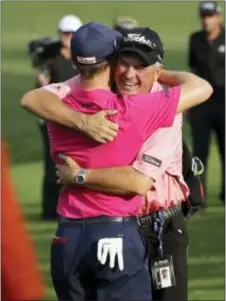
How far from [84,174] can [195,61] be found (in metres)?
7.09

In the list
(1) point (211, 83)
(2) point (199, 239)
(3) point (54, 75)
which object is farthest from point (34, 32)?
(2) point (199, 239)

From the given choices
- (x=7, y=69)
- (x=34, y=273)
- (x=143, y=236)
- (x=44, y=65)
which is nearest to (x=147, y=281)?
(x=143, y=236)

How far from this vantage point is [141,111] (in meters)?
5.60

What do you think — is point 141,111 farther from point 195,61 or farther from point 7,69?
point 7,69

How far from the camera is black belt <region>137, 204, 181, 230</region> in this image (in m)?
5.89

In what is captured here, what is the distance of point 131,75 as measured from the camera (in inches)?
228

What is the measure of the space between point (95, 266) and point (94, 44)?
3.38 ft

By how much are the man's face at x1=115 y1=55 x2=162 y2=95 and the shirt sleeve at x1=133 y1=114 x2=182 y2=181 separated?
249mm

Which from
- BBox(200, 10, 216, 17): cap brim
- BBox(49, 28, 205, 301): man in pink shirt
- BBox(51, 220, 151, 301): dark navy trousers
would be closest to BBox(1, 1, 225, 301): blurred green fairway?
BBox(200, 10, 216, 17): cap brim

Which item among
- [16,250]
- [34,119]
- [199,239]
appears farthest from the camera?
[34,119]

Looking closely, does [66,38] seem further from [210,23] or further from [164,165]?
[164,165]

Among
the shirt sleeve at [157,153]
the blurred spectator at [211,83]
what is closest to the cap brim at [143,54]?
the shirt sleeve at [157,153]

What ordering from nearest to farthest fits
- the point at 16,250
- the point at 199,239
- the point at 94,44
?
1. the point at 16,250
2. the point at 94,44
3. the point at 199,239

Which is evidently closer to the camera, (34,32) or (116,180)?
(116,180)
